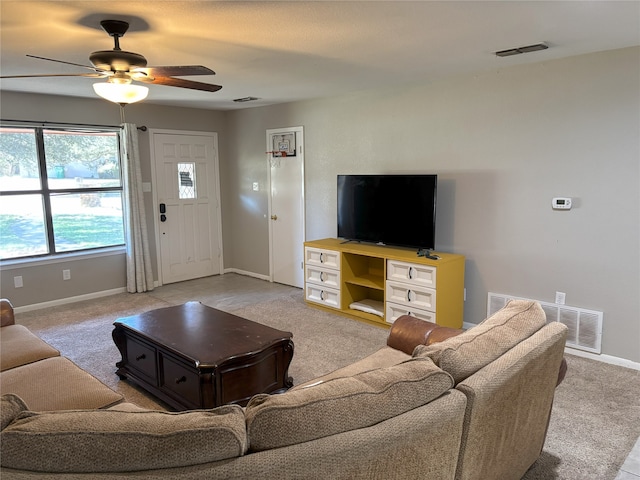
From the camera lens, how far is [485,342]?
5.77 feet

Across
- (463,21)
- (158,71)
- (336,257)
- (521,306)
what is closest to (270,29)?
(158,71)

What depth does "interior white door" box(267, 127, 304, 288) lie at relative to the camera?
18.5 feet

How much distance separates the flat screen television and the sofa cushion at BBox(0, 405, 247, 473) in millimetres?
3234

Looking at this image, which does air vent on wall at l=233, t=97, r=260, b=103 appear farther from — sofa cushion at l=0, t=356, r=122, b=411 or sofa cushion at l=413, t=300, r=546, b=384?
sofa cushion at l=413, t=300, r=546, b=384

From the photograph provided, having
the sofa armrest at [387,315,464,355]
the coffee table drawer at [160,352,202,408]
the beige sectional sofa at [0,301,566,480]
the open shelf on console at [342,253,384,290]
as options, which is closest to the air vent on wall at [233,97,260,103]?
the open shelf on console at [342,253,384,290]

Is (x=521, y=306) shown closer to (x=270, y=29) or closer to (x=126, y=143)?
(x=270, y=29)

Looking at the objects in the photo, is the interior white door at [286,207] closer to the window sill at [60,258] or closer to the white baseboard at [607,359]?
the window sill at [60,258]

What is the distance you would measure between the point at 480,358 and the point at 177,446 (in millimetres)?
1108

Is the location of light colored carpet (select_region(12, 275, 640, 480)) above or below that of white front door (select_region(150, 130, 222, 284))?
below

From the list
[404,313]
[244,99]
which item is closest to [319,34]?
[404,313]

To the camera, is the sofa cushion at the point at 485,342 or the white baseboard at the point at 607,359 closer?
the sofa cushion at the point at 485,342

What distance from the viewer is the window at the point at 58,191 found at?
4.77m

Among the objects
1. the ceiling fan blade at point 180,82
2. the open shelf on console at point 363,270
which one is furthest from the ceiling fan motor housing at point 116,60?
the open shelf on console at point 363,270

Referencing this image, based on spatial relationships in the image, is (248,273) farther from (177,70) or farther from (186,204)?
(177,70)
